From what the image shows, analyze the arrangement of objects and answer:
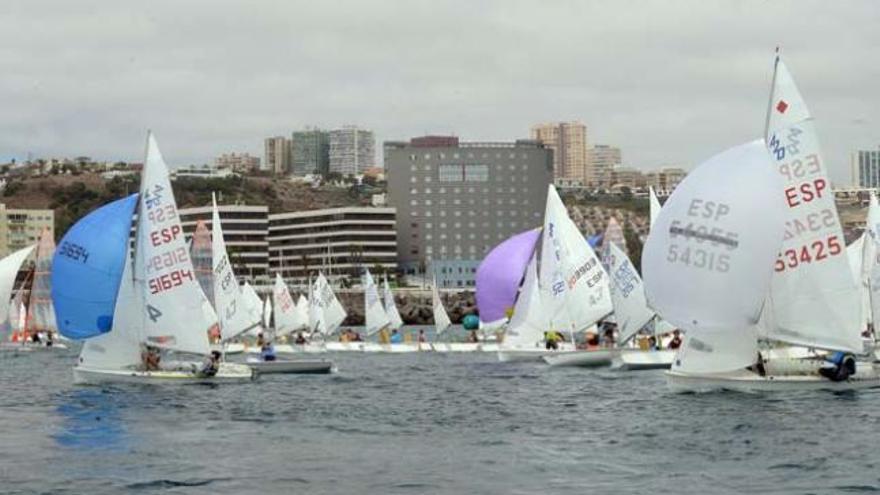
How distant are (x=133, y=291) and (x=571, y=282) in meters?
20.8

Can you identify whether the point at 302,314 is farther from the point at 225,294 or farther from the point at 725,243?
the point at 725,243

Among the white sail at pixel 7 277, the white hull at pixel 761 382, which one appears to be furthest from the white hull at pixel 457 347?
the white hull at pixel 761 382

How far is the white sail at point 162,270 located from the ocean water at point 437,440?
6.31 feet

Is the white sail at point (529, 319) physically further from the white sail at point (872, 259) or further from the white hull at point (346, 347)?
the white hull at point (346, 347)

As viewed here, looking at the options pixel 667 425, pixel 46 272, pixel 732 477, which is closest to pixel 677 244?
pixel 667 425

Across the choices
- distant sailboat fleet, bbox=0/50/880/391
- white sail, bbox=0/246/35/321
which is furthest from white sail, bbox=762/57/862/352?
white sail, bbox=0/246/35/321

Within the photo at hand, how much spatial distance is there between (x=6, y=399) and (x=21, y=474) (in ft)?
60.4

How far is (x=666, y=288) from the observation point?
40094 mm

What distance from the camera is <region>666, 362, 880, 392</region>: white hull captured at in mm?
40562

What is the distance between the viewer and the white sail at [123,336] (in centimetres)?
4750

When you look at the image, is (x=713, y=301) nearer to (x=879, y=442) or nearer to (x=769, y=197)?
(x=769, y=197)

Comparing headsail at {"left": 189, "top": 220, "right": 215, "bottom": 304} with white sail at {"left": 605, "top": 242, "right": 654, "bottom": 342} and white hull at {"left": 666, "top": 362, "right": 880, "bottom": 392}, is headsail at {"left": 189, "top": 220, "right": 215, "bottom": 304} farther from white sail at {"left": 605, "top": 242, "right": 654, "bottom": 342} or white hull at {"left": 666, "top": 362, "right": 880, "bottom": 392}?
white hull at {"left": 666, "top": 362, "right": 880, "bottom": 392}

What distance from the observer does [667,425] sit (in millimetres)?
36000

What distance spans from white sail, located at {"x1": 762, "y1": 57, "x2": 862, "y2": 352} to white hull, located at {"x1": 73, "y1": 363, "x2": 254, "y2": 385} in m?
16.3
